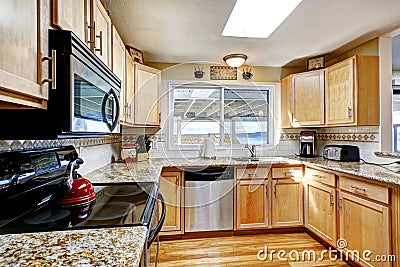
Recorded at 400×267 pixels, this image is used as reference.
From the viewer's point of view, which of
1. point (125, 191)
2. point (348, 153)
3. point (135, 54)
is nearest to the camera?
point (125, 191)

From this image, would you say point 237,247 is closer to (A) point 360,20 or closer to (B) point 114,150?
(B) point 114,150

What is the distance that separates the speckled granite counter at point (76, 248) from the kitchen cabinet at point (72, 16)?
0.75m

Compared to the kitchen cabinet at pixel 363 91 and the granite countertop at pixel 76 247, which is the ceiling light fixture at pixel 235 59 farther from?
the granite countertop at pixel 76 247

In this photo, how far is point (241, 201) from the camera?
2941 millimetres

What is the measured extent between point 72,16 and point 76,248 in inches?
37.1

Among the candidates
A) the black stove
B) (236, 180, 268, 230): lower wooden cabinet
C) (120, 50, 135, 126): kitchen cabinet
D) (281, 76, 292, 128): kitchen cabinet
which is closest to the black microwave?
the black stove

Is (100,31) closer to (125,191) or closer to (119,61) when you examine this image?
(119,61)

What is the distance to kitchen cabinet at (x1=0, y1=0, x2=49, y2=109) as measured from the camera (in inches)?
25.7

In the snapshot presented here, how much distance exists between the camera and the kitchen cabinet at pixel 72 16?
3.07 ft

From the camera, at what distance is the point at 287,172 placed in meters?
3.01

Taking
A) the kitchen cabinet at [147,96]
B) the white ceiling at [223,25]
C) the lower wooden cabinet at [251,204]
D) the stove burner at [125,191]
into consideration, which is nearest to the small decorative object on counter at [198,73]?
the white ceiling at [223,25]

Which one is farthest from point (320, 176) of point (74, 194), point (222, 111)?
point (74, 194)

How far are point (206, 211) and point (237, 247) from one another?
1.61 ft

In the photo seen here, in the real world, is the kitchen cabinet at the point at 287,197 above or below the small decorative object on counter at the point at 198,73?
below
